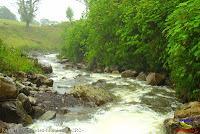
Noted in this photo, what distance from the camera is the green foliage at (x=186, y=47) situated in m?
11.9

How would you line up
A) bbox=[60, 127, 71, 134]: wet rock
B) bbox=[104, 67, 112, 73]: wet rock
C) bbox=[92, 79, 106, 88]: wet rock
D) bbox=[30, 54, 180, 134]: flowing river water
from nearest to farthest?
bbox=[60, 127, 71, 134]: wet rock < bbox=[30, 54, 180, 134]: flowing river water < bbox=[92, 79, 106, 88]: wet rock < bbox=[104, 67, 112, 73]: wet rock

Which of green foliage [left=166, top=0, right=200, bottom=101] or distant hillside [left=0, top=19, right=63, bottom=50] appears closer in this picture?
green foliage [left=166, top=0, right=200, bottom=101]

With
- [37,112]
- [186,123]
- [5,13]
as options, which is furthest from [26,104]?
[5,13]

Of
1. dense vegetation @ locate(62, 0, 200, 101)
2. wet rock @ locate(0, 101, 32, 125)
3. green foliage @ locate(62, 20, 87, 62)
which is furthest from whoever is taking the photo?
green foliage @ locate(62, 20, 87, 62)

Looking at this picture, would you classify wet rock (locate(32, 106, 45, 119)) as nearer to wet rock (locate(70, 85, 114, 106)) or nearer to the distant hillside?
wet rock (locate(70, 85, 114, 106))

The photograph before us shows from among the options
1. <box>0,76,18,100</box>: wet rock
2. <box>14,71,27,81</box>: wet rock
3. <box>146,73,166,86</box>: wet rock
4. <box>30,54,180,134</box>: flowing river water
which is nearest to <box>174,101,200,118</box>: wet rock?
<box>30,54,180,134</box>: flowing river water

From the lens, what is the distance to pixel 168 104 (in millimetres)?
14117

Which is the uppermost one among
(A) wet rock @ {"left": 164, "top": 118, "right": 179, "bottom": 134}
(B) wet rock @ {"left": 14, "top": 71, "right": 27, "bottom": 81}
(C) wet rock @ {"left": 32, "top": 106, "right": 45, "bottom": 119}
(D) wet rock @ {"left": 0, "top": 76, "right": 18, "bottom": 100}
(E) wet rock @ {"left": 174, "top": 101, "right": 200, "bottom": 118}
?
(D) wet rock @ {"left": 0, "top": 76, "right": 18, "bottom": 100}

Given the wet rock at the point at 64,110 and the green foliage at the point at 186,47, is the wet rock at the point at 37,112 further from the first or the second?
the green foliage at the point at 186,47

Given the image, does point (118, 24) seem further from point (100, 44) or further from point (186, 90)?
point (186, 90)

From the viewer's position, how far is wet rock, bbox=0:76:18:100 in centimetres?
1139

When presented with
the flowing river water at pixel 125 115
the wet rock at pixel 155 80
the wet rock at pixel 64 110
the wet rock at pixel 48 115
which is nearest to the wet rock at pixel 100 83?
Answer: the flowing river water at pixel 125 115

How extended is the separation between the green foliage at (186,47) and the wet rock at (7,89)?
567cm

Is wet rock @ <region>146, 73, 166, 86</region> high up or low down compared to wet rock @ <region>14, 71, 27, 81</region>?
down
